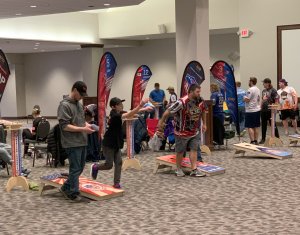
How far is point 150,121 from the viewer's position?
12.1 meters

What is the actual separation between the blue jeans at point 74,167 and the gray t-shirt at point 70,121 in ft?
0.29

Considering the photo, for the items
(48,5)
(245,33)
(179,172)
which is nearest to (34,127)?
(48,5)

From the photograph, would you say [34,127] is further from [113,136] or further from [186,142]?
[113,136]

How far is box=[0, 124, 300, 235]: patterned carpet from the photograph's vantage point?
18.2ft

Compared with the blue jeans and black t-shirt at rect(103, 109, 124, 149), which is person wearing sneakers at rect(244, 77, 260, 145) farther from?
the blue jeans

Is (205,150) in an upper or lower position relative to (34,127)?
lower

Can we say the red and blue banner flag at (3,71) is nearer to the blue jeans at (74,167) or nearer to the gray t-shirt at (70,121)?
the gray t-shirt at (70,121)

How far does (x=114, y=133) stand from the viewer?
7.20m

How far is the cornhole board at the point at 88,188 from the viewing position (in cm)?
689

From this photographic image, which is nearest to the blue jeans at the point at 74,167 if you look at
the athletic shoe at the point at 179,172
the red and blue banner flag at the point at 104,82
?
the athletic shoe at the point at 179,172

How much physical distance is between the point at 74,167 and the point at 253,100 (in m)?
6.30

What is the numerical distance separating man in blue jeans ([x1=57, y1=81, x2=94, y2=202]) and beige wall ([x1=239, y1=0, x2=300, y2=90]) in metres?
11.8

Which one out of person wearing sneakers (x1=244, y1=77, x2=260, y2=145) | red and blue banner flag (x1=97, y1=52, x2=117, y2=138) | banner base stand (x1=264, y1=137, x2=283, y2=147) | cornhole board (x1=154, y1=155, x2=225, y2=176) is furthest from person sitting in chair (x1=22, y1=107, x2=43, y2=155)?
banner base stand (x1=264, y1=137, x2=283, y2=147)

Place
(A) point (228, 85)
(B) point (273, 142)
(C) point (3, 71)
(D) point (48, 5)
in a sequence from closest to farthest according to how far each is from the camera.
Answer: (C) point (3, 71) → (A) point (228, 85) → (B) point (273, 142) → (D) point (48, 5)
